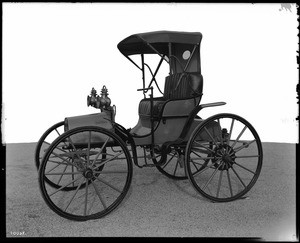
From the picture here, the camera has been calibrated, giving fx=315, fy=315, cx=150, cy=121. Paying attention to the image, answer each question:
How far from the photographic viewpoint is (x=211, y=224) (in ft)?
10.2

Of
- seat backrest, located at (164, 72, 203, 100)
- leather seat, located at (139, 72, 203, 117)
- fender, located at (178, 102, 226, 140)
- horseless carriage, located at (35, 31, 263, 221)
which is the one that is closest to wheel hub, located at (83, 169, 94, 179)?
horseless carriage, located at (35, 31, 263, 221)

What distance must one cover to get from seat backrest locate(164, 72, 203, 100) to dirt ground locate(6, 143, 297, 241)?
1.25 m

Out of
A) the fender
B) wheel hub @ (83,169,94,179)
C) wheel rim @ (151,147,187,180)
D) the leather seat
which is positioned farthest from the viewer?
wheel rim @ (151,147,187,180)

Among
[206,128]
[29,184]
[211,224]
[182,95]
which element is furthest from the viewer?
[29,184]

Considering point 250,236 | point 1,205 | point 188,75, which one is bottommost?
point 250,236

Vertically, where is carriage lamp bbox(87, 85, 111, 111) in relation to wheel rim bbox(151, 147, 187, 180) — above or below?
above

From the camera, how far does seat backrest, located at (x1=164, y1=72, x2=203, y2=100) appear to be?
383 centimetres

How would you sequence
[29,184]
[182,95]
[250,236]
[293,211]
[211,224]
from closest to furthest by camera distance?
[250,236]
[211,224]
[293,211]
[182,95]
[29,184]

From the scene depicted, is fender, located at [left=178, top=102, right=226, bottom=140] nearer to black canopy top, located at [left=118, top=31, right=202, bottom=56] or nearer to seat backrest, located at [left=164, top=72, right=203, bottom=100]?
seat backrest, located at [left=164, top=72, right=203, bottom=100]

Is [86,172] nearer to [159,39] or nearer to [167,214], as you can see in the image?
[167,214]

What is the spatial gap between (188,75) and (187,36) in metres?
0.47

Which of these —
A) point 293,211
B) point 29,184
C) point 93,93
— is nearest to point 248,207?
point 293,211

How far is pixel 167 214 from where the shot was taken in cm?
335

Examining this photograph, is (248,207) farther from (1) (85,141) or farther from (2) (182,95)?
(1) (85,141)
